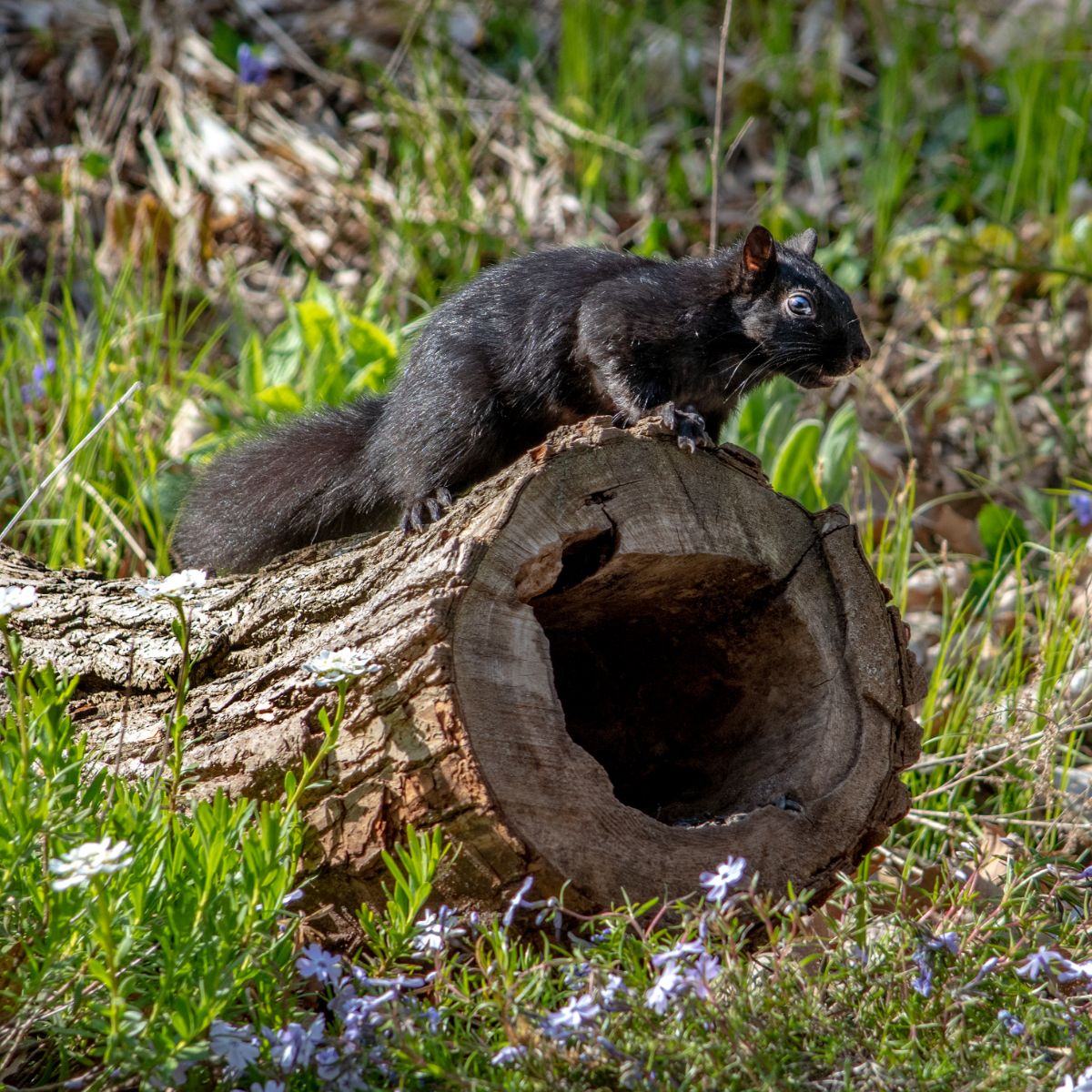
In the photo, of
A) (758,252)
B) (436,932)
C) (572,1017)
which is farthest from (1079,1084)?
(758,252)

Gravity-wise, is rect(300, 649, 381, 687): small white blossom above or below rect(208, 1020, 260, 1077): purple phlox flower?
above

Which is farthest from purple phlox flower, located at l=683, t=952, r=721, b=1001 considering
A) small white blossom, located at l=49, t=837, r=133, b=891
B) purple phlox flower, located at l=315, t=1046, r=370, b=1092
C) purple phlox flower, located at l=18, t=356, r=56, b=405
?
purple phlox flower, located at l=18, t=356, r=56, b=405

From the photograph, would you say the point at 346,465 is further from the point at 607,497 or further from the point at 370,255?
the point at 370,255

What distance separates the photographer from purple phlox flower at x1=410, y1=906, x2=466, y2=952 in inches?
62.9

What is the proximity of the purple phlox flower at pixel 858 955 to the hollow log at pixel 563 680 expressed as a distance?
26cm

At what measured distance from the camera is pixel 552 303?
264 cm

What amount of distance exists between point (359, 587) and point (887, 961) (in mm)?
892

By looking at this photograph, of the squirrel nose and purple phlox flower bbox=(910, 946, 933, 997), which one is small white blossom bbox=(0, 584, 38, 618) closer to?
purple phlox flower bbox=(910, 946, 933, 997)

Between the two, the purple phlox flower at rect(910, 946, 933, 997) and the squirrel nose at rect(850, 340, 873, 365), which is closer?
the purple phlox flower at rect(910, 946, 933, 997)

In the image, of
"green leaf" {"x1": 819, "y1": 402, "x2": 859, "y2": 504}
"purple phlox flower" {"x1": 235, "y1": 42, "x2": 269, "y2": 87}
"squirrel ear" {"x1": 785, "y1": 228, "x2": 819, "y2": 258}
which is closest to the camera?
"squirrel ear" {"x1": 785, "y1": 228, "x2": 819, "y2": 258}

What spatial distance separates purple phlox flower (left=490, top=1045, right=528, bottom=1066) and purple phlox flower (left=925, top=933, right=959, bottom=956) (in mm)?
533

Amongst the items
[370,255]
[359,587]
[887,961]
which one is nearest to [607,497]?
[359,587]

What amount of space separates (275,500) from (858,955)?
1.50m

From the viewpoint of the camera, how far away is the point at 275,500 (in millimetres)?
2676
